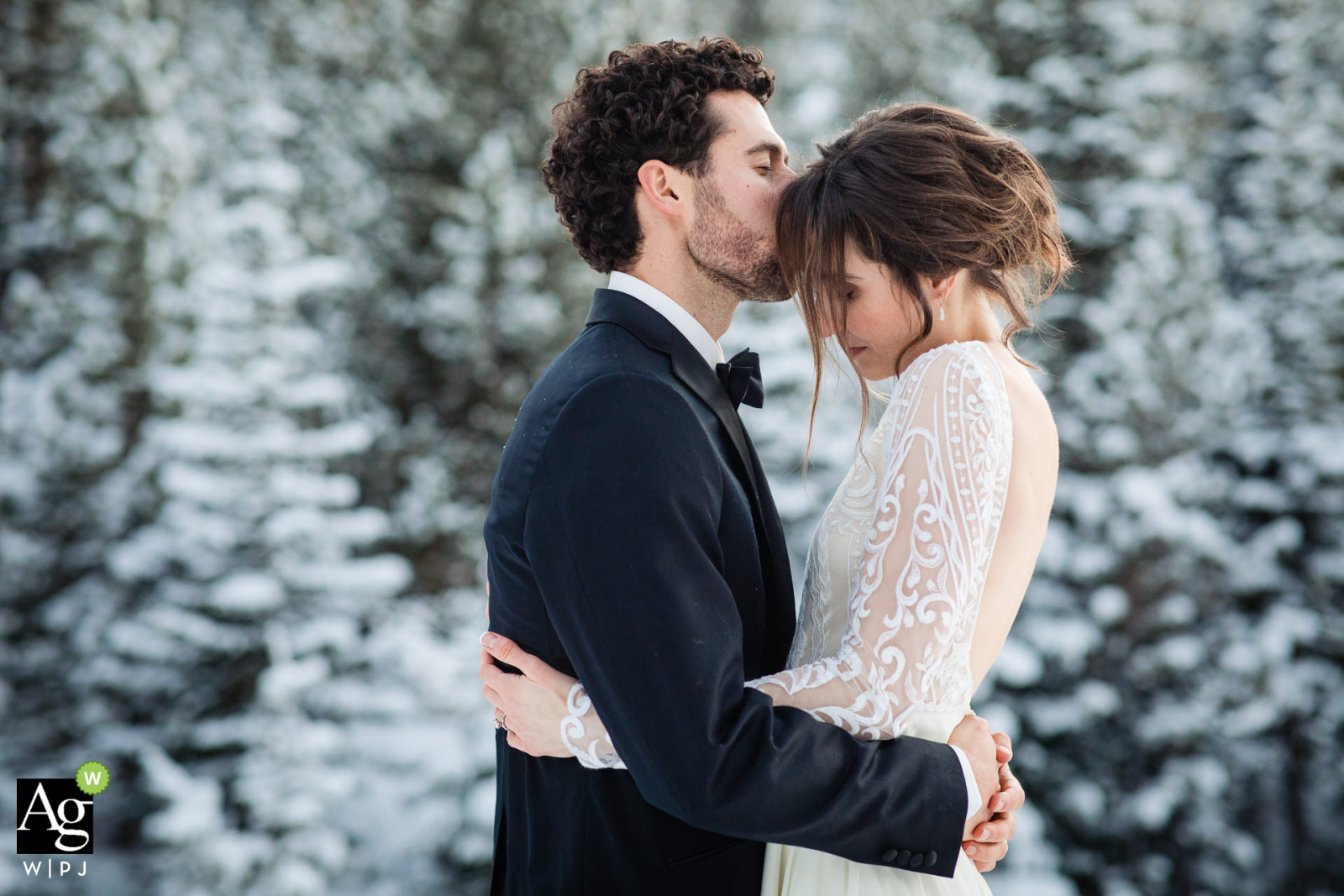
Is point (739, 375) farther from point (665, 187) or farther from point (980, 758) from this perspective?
point (980, 758)

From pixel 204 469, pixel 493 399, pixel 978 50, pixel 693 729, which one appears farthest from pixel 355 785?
pixel 978 50

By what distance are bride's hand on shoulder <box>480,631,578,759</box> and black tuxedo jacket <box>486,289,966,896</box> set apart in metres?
0.04

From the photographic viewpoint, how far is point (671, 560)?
55.7 inches

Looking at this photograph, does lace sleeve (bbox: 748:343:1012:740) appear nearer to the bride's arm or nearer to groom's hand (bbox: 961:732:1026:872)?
the bride's arm

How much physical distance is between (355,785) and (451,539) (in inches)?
98.3

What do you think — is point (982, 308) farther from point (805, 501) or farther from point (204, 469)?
point (204, 469)

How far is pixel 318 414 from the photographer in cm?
579

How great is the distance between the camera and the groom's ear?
1.93 metres

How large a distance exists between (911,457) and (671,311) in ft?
1.93

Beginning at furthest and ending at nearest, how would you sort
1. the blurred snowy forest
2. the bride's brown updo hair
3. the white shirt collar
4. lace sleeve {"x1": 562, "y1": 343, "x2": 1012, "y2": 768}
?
the blurred snowy forest < the white shirt collar < the bride's brown updo hair < lace sleeve {"x1": 562, "y1": 343, "x2": 1012, "y2": 768}

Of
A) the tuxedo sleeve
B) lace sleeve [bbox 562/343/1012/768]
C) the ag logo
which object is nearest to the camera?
the tuxedo sleeve
